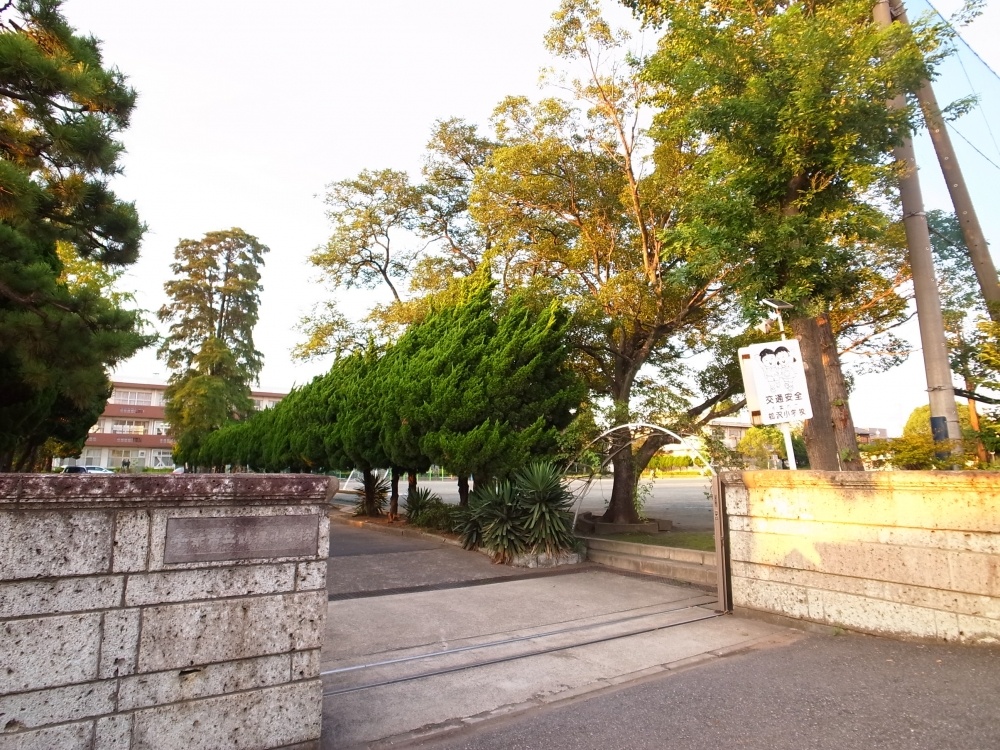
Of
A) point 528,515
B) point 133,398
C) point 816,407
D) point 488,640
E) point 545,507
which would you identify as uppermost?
point 133,398

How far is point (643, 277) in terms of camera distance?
38.7 feet

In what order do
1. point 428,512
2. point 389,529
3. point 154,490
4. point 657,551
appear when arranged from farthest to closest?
point 389,529, point 428,512, point 657,551, point 154,490

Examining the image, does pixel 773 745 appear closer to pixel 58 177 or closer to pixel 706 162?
pixel 706 162

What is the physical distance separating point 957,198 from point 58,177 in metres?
13.2

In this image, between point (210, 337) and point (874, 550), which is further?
point (210, 337)

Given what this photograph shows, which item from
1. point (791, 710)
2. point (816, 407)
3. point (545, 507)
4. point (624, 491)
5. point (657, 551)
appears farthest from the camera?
point (624, 491)

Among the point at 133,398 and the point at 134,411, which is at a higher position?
the point at 133,398

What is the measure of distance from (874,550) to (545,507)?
17.9ft

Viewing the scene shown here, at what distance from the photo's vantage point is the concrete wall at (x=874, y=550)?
4.73m

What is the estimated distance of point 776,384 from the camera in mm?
6762

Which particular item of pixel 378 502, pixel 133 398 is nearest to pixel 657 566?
pixel 378 502

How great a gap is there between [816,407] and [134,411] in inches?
2342

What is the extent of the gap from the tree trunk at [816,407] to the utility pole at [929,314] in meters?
1.20

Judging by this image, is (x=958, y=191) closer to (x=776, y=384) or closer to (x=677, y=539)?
(x=776, y=384)
